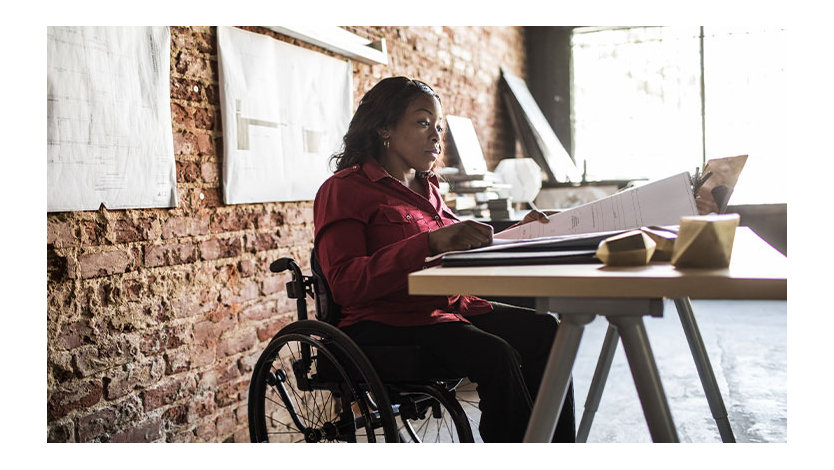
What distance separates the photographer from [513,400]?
1570 mm

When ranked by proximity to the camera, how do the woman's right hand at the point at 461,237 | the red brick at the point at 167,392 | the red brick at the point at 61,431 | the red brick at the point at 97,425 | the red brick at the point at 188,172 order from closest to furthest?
the woman's right hand at the point at 461,237
the red brick at the point at 61,431
the red brick at the point at 97,425
the red brick at the point at 167,392
the red brick at the point at 188,172

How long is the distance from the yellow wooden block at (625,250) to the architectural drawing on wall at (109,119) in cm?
134

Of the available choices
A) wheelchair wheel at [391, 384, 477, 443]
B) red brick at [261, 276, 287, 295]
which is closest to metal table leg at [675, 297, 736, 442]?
wheelchair wheel at [391, 384, 477, 443]

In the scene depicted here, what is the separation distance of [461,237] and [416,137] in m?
0.67

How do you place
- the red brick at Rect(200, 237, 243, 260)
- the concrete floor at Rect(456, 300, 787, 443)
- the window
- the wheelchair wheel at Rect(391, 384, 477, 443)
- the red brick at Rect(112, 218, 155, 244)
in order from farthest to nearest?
the window < the concrete floor at Rect(456, 300, 787, 443) < the red brick at Rect(200, 237, 243, 260) < the red brick at Rect(112, 218, 155, 244) < the wheelchair wheel at Rect(391, 384, 477, 443)

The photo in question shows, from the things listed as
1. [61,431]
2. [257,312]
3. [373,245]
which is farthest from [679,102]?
[61,431]

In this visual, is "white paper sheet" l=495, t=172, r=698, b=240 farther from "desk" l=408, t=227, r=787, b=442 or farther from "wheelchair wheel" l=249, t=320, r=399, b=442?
"wheelchair wheel" l=249, t=320, r=399, b=442

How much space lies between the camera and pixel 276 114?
8.62 ft

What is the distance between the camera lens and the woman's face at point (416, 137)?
78.5 inches

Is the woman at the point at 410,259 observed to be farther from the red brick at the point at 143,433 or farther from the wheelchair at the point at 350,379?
the red brick at the point at 143,433

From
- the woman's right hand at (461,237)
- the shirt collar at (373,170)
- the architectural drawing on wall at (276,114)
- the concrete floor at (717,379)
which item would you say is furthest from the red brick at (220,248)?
the woman's right hand at (461,237)

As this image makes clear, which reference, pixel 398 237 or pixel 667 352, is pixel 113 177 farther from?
pixel 667 352

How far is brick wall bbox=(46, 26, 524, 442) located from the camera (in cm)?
183
